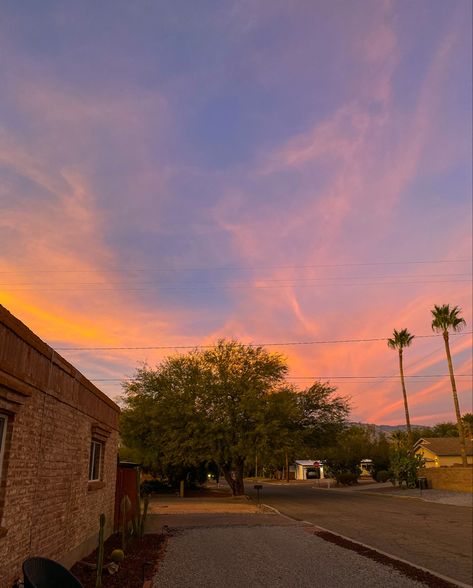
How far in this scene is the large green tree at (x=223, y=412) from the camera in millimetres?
32156

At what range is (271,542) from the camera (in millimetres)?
14016

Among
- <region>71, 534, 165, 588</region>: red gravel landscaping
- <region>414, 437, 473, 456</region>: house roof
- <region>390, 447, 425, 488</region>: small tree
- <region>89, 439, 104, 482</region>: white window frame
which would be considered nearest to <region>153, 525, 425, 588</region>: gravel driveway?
<region>71, 534, 165, 588</region>: red gravel landscaping

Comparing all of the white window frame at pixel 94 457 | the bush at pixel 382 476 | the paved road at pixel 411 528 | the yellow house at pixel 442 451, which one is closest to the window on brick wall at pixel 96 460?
the white window frame at pixel 94 457

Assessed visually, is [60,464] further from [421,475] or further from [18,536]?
→ [421,475]

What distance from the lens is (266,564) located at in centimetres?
1091

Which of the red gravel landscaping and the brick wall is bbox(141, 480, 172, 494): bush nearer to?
the brick wall

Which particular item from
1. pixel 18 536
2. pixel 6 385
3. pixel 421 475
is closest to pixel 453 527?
pixel 18 536

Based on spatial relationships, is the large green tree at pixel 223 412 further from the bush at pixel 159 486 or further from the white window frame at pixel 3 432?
the white window frame at pixel 3 432

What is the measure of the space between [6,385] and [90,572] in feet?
19.5

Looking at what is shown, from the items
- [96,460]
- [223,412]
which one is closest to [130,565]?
[96,460]

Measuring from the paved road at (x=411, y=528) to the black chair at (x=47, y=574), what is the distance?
8246 millimetres

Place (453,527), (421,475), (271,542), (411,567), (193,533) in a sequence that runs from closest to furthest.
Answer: (411,567) → (271,542) → (193,533) → (453,527) → (421,475)

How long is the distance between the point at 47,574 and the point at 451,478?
3992cm

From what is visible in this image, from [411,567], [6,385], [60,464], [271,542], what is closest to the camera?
[6,385]
